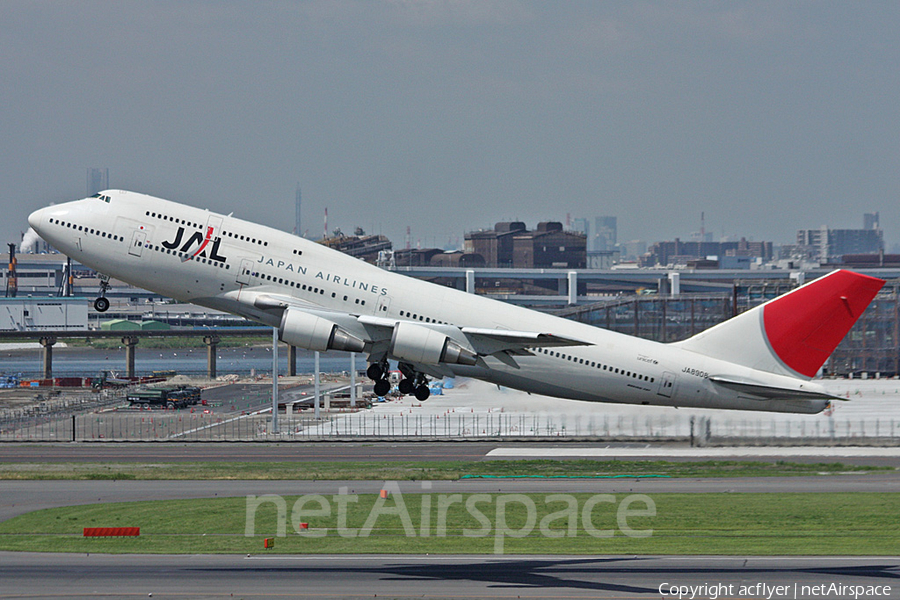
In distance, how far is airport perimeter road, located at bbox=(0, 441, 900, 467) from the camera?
66438 mm

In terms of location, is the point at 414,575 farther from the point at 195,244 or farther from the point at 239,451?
the point at 239,451

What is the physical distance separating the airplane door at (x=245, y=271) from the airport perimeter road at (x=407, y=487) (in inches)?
598

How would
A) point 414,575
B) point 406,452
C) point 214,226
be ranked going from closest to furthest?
point 414,575, point 214,226, point 406,452

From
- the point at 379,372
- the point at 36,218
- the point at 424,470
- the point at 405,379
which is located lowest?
the point at 424,470

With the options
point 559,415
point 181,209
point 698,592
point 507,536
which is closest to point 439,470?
point 559,415

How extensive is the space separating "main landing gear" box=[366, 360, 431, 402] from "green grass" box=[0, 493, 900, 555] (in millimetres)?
6214

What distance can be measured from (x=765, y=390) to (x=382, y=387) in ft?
62.7

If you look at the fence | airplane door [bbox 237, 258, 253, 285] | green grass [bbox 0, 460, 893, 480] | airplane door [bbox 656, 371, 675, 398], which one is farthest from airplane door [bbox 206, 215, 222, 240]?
the fence

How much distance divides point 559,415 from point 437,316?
2773 centimetres

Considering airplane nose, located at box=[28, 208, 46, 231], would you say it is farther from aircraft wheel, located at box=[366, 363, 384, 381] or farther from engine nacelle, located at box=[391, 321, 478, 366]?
engine nacelle, located at box=[391, 321, 478, 366]

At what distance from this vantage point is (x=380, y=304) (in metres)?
45.2

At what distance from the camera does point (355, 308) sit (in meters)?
45.1

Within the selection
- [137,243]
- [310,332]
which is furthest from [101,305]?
[310,332]

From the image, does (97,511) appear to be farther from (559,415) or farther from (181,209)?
(559,415)
